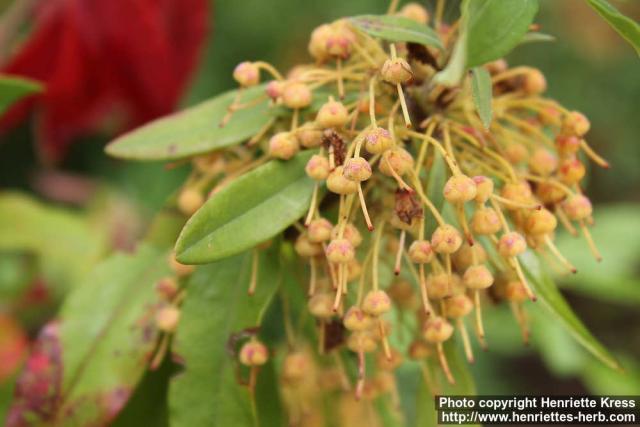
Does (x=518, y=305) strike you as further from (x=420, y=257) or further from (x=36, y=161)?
(x=36, y=161)

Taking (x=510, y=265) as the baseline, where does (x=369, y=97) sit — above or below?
above

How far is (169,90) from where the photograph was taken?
1.11 m

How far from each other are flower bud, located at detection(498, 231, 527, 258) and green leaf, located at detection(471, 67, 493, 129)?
0.29 feet

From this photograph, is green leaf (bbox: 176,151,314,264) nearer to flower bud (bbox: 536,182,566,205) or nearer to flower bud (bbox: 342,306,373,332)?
flower bud (bbox: 342,306,373,332)

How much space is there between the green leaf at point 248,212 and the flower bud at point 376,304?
0.26 feet

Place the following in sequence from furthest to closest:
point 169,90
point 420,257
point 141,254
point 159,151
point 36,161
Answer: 1. point 36,161
2. point 169,90
3. point 141,254
4. point 159,151
5. point 420,257

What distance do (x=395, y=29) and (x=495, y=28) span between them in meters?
0.07

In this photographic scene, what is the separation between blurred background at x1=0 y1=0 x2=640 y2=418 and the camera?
107cm

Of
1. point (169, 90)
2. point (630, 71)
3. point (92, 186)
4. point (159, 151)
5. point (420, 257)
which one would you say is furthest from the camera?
point (630, 71)

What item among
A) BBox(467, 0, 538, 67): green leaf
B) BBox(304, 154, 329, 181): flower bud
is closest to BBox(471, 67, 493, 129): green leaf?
BBox(467, 0, 538, 67): green leaf

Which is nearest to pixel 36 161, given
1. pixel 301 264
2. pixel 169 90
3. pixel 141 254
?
pixel 169 90

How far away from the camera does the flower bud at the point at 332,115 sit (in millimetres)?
568

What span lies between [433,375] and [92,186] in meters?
1.03

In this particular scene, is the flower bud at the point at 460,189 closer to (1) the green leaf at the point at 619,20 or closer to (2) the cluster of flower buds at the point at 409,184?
(2) the cluster of flower buds at the point at 409,184
